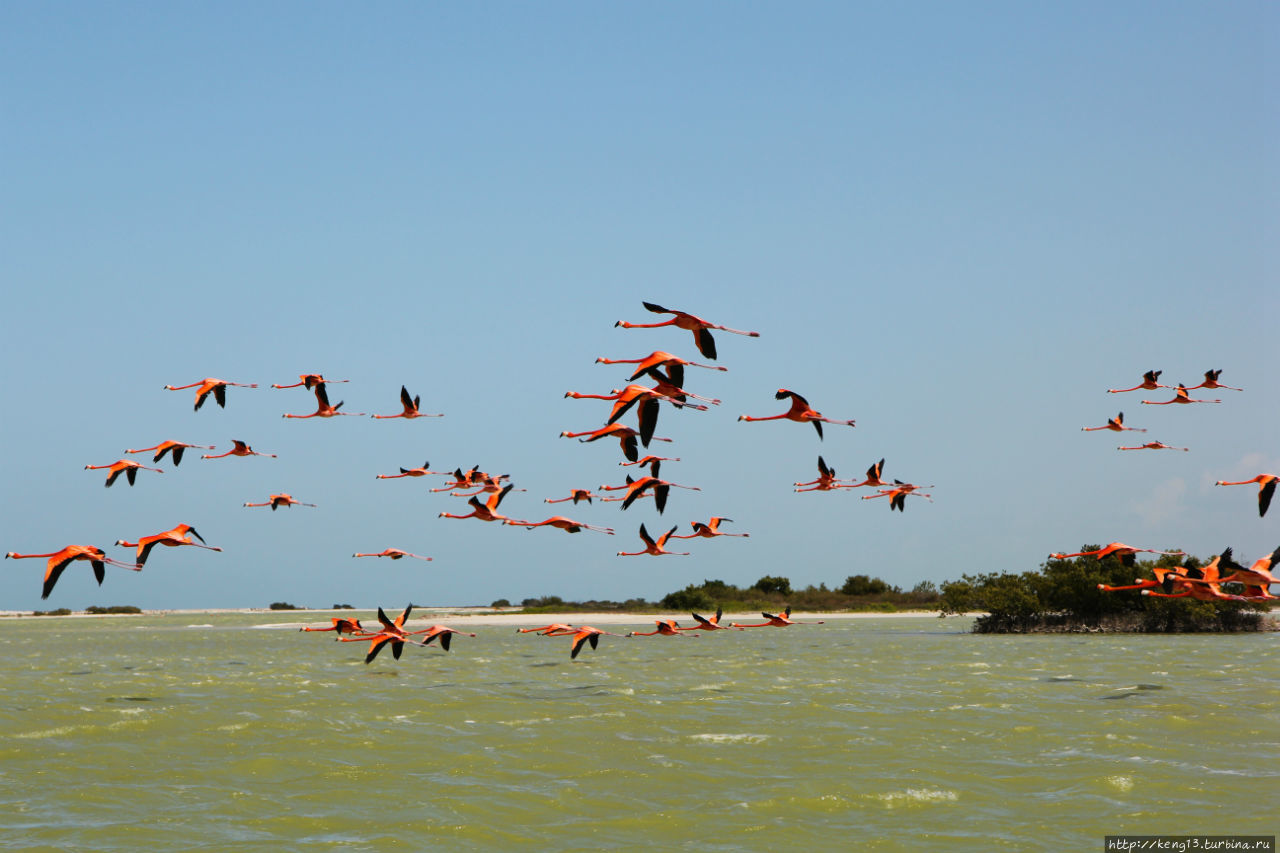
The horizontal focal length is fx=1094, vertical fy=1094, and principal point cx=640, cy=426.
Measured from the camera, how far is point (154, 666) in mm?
34969

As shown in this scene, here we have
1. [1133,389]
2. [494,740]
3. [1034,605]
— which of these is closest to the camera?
[494,740]

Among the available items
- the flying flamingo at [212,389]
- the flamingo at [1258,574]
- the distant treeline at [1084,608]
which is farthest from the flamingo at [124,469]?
the distant treeline at [1084,608]

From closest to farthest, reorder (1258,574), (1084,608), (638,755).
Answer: (1258,574)
(638,755)
(1084,608)

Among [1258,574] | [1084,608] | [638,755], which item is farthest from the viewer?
[1084,608]

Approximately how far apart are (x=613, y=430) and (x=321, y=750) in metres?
7.73

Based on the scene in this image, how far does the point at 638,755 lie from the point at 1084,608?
3581 centimetres

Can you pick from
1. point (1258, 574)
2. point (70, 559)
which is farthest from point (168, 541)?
point (1258, 574)

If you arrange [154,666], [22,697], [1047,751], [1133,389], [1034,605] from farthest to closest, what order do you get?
[1034,605] → [154,666] → [22,697] → [1133,389] → [1047,751]

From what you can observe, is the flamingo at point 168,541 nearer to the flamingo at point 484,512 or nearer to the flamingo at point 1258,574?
the flamingo at point 484,512

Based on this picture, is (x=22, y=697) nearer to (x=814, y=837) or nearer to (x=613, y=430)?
(x=613, y=430)

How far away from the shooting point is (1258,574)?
13.2 meters

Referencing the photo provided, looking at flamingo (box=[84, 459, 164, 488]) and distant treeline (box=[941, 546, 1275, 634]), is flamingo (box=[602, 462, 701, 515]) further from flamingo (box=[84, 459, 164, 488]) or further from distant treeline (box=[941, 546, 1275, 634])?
distant treeline (box=[941, 546, 1275, 634])

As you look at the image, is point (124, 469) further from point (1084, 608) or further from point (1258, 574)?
point (1084, 608)

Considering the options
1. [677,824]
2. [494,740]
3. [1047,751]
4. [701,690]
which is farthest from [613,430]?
[701,690]
